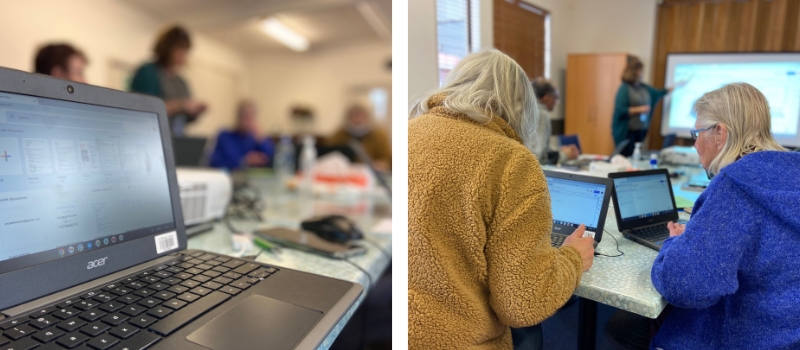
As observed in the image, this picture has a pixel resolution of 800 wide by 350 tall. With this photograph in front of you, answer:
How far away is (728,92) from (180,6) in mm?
3531

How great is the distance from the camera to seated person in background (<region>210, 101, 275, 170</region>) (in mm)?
2531

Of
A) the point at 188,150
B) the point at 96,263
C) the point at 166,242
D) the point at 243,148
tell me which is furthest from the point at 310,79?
the point at 96,263

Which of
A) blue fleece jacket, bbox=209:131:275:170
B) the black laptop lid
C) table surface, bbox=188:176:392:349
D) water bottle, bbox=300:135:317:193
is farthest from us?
blue fleece jacket, bbox=209:131:275:170

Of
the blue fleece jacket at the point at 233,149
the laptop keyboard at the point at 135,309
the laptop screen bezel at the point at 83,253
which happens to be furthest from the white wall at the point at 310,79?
the laptop keyboard at the point at 135,309

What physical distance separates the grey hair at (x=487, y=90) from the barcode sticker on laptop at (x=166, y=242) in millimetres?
454

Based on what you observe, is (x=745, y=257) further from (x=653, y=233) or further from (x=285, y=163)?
(x=285, y=163)

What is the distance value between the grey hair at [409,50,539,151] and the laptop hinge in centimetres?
45

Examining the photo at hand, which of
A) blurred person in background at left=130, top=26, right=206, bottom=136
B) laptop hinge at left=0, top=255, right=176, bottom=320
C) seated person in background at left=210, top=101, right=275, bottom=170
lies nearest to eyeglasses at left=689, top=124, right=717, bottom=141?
laptop hinge at left=0, top=255, right=176, bottom=320

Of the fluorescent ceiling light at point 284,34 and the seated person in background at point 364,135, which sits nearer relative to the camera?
the seated person in background at point 364,135

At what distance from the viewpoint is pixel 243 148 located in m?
2.63

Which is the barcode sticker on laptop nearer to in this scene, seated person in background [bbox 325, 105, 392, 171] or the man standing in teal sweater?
the man standing in teal sweater

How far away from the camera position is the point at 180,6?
302 cm

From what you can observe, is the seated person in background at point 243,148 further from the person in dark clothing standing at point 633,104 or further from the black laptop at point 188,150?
the person in dark clothing standing at point 633,104

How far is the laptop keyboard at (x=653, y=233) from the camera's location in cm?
56
